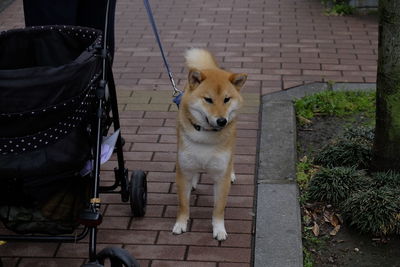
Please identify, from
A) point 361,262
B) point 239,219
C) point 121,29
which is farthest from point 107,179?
point 121,29

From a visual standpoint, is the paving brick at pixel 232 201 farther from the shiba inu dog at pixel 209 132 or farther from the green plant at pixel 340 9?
the green plant at pixel 340 9

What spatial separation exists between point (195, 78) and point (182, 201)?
798 mm

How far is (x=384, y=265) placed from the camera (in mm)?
3994

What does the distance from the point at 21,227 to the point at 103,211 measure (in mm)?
1050

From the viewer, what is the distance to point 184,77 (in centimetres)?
681

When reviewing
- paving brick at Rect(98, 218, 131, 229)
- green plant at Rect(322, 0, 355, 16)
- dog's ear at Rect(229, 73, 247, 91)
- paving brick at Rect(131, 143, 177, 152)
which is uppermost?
dog's ear at Rect(229, 73, 247, 91)

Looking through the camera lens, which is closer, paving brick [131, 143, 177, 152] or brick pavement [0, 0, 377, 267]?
brick pavement [0, 0, 377, 267]

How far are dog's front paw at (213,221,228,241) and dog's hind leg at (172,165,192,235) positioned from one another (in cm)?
20

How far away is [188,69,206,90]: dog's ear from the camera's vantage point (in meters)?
3.94

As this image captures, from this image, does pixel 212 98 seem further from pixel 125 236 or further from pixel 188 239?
pixel 125 236

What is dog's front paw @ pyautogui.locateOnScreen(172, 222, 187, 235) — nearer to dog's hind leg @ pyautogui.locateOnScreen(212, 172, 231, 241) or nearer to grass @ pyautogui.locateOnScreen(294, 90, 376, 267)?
dog's hind leg @ pyautogui.locateOnScreen(212, 172, 231, 241)

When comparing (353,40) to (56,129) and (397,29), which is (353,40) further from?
(56,129)

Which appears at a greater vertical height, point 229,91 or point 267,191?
point 229,91

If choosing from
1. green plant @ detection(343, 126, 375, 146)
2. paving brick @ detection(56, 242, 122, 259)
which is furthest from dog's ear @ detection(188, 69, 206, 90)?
green plant @ detection(343, 126, 375, 146)
